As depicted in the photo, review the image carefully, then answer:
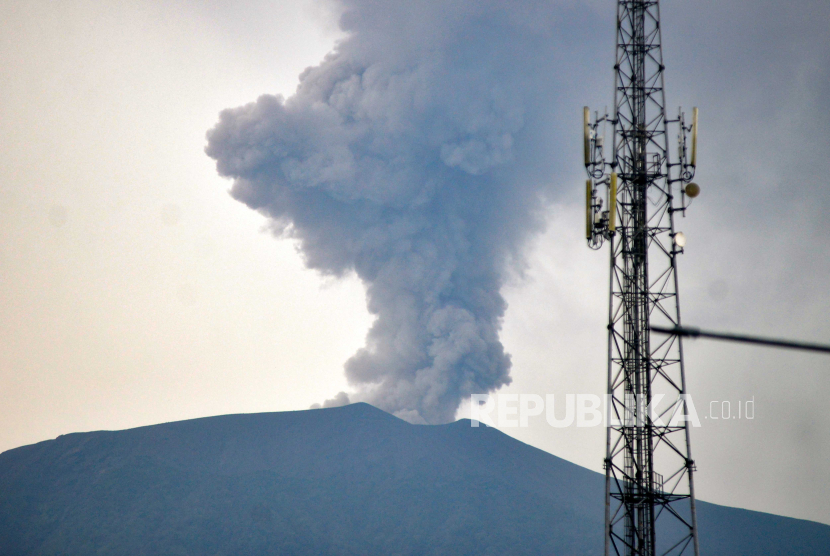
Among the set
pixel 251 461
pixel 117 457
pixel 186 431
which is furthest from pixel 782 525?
pixel 117 457

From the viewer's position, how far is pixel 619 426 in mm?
24562

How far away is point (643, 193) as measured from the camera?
2628cm

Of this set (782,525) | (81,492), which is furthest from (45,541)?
(782,525)

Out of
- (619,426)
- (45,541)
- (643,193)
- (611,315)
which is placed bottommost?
(45,541)

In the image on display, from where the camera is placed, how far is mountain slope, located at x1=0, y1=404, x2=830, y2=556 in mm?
104125

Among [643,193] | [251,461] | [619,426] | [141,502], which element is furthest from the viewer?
[251,461]

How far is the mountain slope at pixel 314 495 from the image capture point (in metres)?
104

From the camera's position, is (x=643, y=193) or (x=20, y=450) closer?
(x=643, y=193)

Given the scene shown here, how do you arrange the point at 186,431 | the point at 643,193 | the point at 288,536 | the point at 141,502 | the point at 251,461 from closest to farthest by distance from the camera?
the point at 643,193
the point at 288,536
the point at 141,502
the point at 251,461
the point at 186,431

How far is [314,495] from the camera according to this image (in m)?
113

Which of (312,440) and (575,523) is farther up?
(312,440)

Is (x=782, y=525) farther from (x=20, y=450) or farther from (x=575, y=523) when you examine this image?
(x=20, y=450)

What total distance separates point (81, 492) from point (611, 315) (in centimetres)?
11785

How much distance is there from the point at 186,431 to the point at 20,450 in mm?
32146
